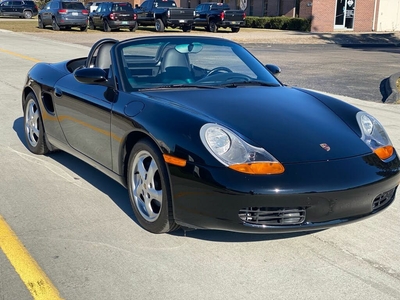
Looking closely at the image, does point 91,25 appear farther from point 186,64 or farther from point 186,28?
point 186,64

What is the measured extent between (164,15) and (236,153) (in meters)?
29.7

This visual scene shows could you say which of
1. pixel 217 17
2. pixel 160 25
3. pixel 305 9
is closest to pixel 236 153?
pixel 160 25

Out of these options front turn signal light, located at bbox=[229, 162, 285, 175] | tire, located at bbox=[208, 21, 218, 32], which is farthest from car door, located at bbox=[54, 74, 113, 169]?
tire, located at bbox=[208, 21, 218, 32]

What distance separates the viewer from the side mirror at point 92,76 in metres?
4.87

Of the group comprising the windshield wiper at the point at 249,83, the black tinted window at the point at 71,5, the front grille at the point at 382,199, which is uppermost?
the black tinted window at the point at 71,5

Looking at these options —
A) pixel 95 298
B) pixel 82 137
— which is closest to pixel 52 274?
pixel 95 298

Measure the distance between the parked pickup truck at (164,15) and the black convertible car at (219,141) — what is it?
27217 mm

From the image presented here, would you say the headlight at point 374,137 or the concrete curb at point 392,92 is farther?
the concrete curb at point 392,92

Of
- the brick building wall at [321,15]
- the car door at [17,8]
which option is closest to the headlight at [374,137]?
the brick building wall at [321,15]

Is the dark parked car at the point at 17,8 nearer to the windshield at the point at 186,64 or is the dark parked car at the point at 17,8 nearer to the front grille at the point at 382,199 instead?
the windshield at the point at 186,64

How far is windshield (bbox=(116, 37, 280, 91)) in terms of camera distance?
4.96 meters

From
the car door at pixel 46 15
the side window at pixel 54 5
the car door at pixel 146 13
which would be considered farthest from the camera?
the car door at pixel 146 13

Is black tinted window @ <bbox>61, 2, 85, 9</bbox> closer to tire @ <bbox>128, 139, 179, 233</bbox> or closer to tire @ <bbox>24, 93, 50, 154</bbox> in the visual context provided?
tire @ <bbox>24, 93, 50, 154</bbox>

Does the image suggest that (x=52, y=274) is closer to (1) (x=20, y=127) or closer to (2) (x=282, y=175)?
(2) (x=282, y=175)
